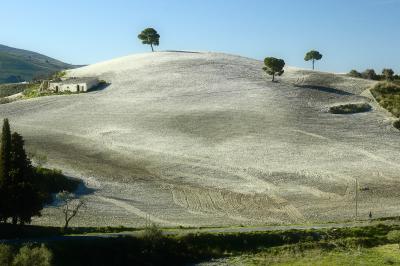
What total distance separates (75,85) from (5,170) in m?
78.2

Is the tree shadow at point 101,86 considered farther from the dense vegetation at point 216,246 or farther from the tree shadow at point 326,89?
the dense vegetation at point 216,246

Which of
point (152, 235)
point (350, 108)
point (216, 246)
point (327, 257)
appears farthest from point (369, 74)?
point (152, 235)

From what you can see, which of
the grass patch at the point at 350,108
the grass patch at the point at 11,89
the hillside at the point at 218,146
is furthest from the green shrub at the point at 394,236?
the grass patch at the point at 11,89

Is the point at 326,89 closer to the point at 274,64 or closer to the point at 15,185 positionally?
the point at 274,64

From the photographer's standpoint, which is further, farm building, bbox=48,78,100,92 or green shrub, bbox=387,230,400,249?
farm building, bbox=48,78,100,92

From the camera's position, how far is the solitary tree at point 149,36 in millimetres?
163125

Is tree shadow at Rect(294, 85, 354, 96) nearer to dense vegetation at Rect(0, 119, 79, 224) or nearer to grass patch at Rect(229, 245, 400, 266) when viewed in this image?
grass patch at Rect(229, 245, 400, 266)

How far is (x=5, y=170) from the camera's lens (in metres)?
48.7

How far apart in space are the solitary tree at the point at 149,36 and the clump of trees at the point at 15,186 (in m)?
116

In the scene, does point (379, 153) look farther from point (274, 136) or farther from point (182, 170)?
point (182, 170)

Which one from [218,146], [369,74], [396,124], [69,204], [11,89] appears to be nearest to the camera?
[69,204]

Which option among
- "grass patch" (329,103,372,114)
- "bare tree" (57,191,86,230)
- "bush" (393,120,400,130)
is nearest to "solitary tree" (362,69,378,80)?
"grass patch" (329,103,372,114)

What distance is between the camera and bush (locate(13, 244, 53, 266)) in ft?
124

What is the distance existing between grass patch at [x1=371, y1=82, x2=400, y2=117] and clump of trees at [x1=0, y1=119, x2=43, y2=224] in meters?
67.8
